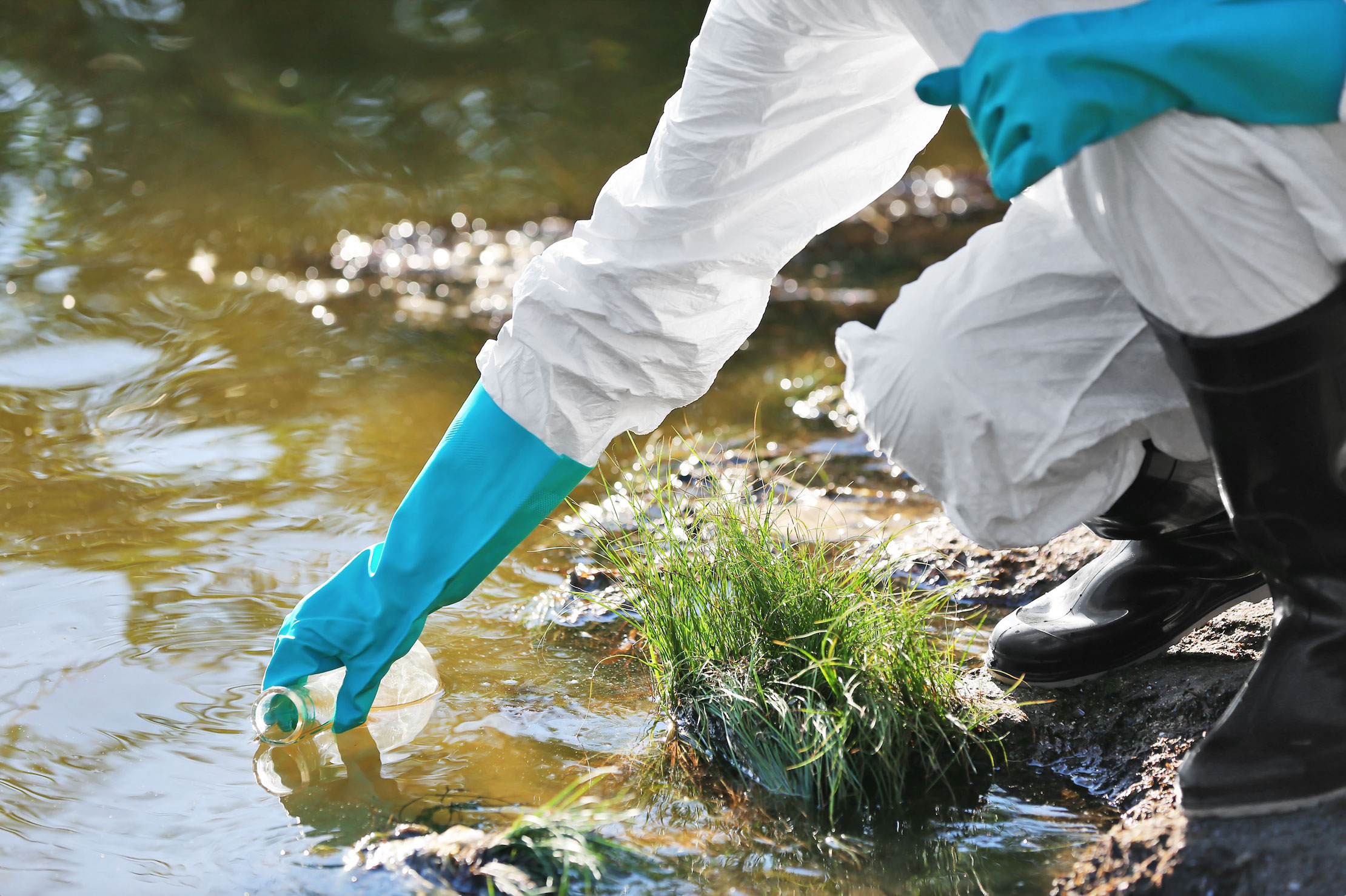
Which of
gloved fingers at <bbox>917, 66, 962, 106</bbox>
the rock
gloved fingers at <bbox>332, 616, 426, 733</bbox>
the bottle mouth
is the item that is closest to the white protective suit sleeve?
gloved fingers at <bbox>917, 66, 962, 106</bbox>

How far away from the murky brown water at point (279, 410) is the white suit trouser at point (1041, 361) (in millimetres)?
481

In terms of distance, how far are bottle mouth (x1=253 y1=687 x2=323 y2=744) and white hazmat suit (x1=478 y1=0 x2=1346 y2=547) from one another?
57 centimetres

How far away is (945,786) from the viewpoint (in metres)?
1.77

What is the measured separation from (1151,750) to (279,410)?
2493 mm

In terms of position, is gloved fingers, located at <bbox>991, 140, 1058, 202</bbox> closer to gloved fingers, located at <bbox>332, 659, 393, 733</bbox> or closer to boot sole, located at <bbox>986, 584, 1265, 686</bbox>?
boot sole, located at <bbox>986, 584, 1265, 686</bbox>

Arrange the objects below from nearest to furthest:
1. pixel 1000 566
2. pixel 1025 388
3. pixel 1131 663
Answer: pixel 1025 388
pixel 1131 663
pixel 1000 566

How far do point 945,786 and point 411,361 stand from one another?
8.31 feet

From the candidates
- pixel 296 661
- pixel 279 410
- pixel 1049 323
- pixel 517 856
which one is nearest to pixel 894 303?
pixel 1049 323

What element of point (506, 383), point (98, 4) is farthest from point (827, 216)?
point (98, 4)

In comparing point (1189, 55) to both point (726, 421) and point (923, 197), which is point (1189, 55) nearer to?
point (726, 421)

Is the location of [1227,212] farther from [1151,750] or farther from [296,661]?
[296,661]

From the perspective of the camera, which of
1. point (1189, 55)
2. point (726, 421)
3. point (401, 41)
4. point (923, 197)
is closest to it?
point (1189, 55)

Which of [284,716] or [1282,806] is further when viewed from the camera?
[284,716]

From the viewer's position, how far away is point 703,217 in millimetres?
1662
